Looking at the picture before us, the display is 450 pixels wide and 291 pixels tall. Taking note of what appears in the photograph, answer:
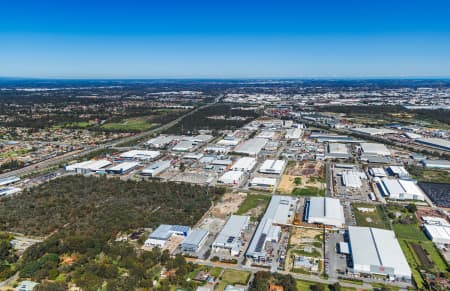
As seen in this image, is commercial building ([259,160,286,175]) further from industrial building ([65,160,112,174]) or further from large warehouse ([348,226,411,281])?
industrial building ([65,160,112,174])

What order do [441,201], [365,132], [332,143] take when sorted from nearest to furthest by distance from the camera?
1. [441,201]
2. [332,143]
3. [365,132]

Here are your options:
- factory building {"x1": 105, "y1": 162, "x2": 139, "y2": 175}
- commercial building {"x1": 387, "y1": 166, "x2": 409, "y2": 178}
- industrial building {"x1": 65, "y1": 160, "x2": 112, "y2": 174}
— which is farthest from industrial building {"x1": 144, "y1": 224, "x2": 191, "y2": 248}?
commercial building {"x1": 387, "y1": 166, "x2": 409, "y2": 178}

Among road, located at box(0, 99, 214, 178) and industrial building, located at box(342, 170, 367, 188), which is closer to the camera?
industrial building, located at box(342, 170, 367, 188)

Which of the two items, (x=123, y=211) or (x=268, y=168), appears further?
(x=268, y=168)

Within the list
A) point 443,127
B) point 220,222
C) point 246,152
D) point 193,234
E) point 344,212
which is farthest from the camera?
point 443,127

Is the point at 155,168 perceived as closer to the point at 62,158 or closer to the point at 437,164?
the point at 62,158

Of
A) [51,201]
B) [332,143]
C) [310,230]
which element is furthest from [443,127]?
[51,201]

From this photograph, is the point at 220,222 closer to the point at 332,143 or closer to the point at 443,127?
the point at 332,143
